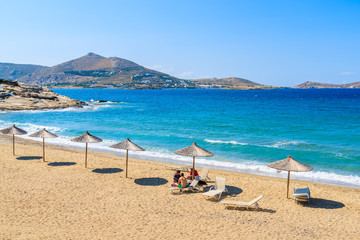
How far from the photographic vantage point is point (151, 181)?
13.1m

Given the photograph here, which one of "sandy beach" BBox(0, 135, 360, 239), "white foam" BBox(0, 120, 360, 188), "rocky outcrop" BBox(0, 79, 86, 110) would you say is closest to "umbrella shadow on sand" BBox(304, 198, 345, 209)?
"sandy beach" BBox(0, 135, 360, 239)

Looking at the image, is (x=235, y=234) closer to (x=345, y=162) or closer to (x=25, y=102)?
(x=345, y=162)

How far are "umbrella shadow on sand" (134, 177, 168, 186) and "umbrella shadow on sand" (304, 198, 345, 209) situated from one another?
20.8 ft

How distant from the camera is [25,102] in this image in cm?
5272

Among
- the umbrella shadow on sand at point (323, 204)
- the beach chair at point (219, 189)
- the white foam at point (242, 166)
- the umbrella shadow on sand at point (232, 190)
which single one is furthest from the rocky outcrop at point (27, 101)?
the umbrella shadow on sand at point (323, 204)

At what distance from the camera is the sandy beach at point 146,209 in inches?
318

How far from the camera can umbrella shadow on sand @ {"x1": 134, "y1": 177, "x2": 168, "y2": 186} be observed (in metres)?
12.7

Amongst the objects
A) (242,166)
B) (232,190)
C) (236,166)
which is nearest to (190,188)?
(232,190)

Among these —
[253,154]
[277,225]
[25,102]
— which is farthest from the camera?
[25,102]

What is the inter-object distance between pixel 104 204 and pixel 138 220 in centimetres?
193

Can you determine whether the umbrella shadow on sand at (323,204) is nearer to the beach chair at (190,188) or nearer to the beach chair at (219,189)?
the beach chair at (219,189)

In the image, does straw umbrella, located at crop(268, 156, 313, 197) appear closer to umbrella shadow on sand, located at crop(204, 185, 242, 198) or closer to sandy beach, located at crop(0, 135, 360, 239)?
sandy beach, located at crop(0, 135, 360, 239)

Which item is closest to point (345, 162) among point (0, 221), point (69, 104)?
point (0, 221)

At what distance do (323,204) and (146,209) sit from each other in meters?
7.05
